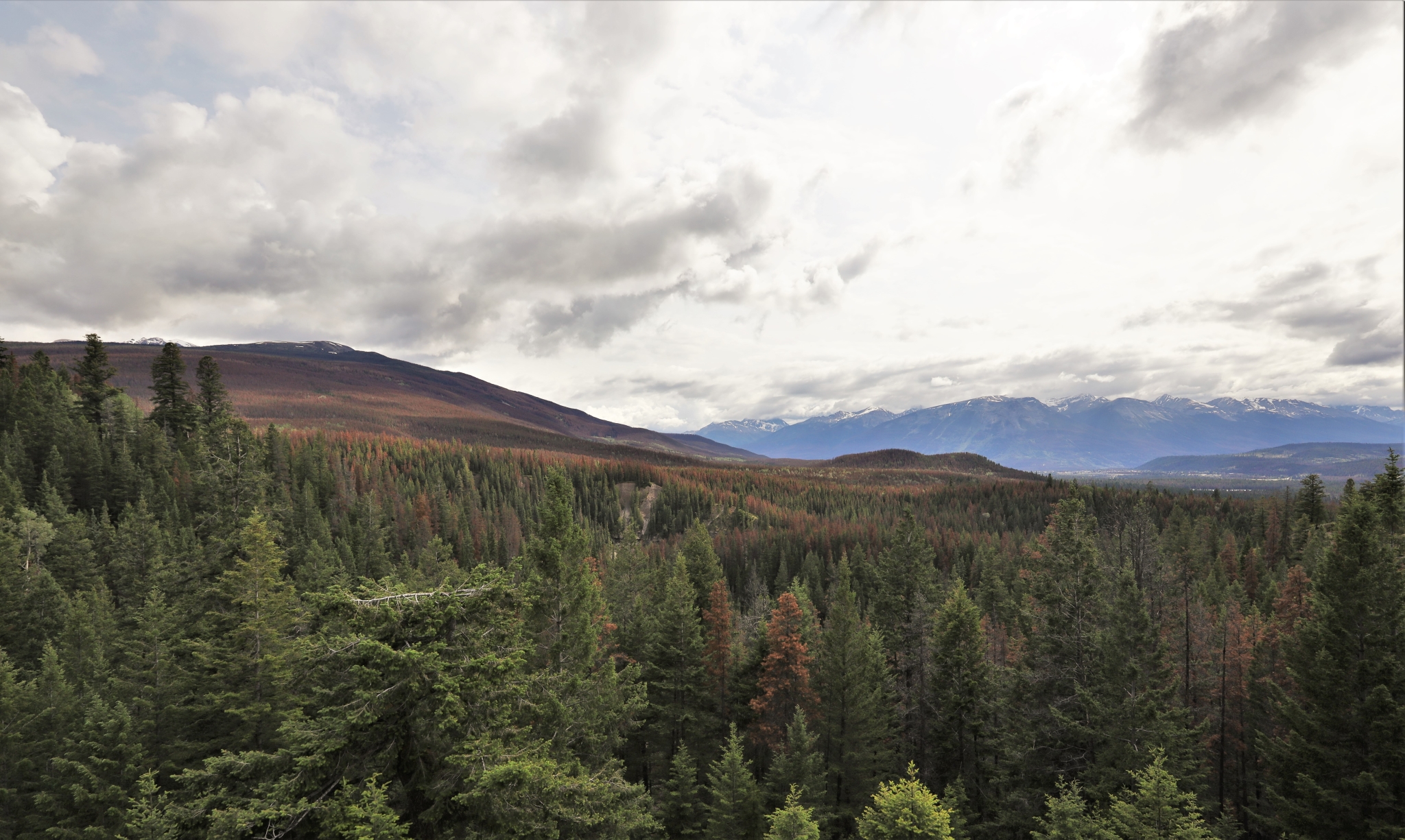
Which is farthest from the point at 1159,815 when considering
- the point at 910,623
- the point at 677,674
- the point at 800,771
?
the point at 910,623

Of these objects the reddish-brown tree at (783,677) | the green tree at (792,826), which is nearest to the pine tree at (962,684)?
the reddish-brown tree at (783,677)

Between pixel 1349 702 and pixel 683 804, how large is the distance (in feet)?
95.2

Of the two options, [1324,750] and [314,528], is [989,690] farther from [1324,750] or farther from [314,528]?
[314,528]

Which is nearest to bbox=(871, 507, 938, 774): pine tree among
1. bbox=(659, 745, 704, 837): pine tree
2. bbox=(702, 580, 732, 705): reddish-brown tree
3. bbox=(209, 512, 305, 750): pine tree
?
bbox=(702, 580, 732, 705): reddish-brown tree

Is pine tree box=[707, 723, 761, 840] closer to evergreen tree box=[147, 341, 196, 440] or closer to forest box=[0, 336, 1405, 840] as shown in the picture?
forest box=[0, 336, 1405, 840]

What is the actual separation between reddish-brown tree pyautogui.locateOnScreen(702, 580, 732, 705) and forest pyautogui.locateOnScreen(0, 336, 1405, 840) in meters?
0.23

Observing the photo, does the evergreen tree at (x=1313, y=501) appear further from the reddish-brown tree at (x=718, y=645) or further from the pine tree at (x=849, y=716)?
the reddish-brown tree at (x=718, y=645)

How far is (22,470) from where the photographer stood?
56.1 metres

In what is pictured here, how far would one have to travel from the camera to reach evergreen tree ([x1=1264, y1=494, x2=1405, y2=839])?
Answer: 19.6 meters

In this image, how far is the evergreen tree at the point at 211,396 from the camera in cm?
6738

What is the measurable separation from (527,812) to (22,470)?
78.3 m

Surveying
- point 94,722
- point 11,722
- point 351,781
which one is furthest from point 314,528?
point 351,781

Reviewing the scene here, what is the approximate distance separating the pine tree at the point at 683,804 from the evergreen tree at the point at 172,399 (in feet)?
252

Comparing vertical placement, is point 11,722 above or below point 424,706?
below
